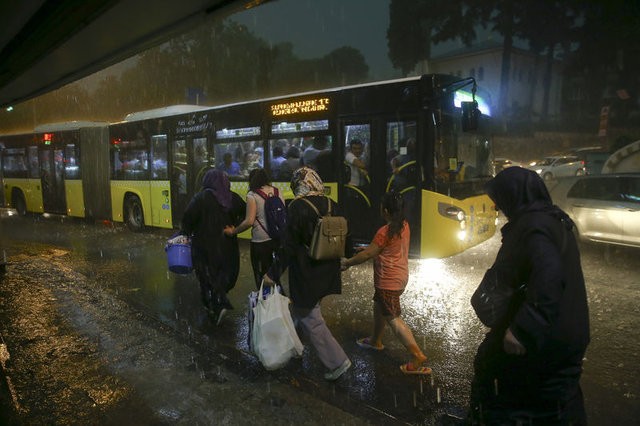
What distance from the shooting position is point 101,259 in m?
9.30

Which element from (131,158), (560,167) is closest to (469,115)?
(131,158)

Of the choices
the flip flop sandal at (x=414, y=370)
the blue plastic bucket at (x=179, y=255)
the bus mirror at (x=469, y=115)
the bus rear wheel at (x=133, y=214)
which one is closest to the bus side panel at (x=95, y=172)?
the bus rear wheel at (x=133, y=214)

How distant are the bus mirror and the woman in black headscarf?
12.3ft

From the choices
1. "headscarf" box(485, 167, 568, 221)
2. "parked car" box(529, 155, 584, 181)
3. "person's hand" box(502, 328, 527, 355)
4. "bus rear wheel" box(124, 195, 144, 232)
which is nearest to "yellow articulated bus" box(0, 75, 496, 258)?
"bus rear wheel" box(124, 195, 144, 232)

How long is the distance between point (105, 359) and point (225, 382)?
138cm

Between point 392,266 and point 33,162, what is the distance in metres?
16.5

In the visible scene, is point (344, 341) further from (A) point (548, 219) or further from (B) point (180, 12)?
(B) point (180, 12)

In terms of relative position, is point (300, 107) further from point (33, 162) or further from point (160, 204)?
point (33, 162)

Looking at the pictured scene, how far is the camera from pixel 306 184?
399 centimetres

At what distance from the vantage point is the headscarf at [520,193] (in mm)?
2398

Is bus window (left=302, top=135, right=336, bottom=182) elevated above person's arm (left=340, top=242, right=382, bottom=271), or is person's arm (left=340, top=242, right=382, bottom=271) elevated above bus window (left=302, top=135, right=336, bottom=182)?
bus window (left=302, top=135, right=336, bottom=182)

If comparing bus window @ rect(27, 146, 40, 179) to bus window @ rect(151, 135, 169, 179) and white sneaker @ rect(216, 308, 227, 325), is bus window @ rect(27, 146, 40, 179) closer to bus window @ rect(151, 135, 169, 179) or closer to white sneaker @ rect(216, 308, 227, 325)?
bus window @ rect(151, 135, 169, 179)

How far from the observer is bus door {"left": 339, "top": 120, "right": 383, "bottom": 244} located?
7.83 meters

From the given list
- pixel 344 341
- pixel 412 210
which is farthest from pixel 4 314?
pixel 412 210
